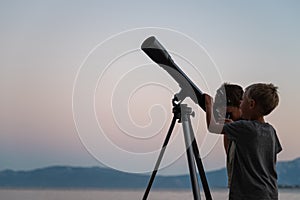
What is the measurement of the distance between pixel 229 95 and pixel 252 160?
204mm

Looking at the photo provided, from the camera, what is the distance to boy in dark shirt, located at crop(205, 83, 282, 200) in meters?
1.20

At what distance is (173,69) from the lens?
1.25 metres

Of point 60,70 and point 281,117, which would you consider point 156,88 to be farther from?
point 281,117

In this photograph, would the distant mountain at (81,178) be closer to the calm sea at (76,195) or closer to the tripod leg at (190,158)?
the calm sea at (76,195)

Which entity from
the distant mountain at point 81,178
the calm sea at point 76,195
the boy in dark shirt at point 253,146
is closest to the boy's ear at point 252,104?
the boy in dark shirt at point 253,146

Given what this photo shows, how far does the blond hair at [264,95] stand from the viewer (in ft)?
4.01

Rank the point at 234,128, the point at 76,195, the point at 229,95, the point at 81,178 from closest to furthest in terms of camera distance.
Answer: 1. the point at 234,128
2. the point at 229,95
3. the point at 81,178
4. the point at 76,195

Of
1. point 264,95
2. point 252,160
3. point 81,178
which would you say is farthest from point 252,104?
point 81,178

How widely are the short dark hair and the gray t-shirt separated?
99mm

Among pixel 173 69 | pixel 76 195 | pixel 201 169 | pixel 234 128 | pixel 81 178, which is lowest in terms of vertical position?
pixel 76 195

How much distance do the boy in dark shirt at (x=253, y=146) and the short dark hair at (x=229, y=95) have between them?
5 cm

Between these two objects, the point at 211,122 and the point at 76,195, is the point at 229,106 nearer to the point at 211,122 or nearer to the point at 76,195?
the point at 211,122

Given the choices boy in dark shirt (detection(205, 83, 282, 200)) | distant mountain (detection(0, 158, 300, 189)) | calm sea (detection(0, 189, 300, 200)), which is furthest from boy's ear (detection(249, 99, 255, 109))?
calm sea (detection(0, 189, 300, 200))

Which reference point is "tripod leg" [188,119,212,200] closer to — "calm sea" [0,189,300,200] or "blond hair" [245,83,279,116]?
"blond hair" [245,83,279,116]
